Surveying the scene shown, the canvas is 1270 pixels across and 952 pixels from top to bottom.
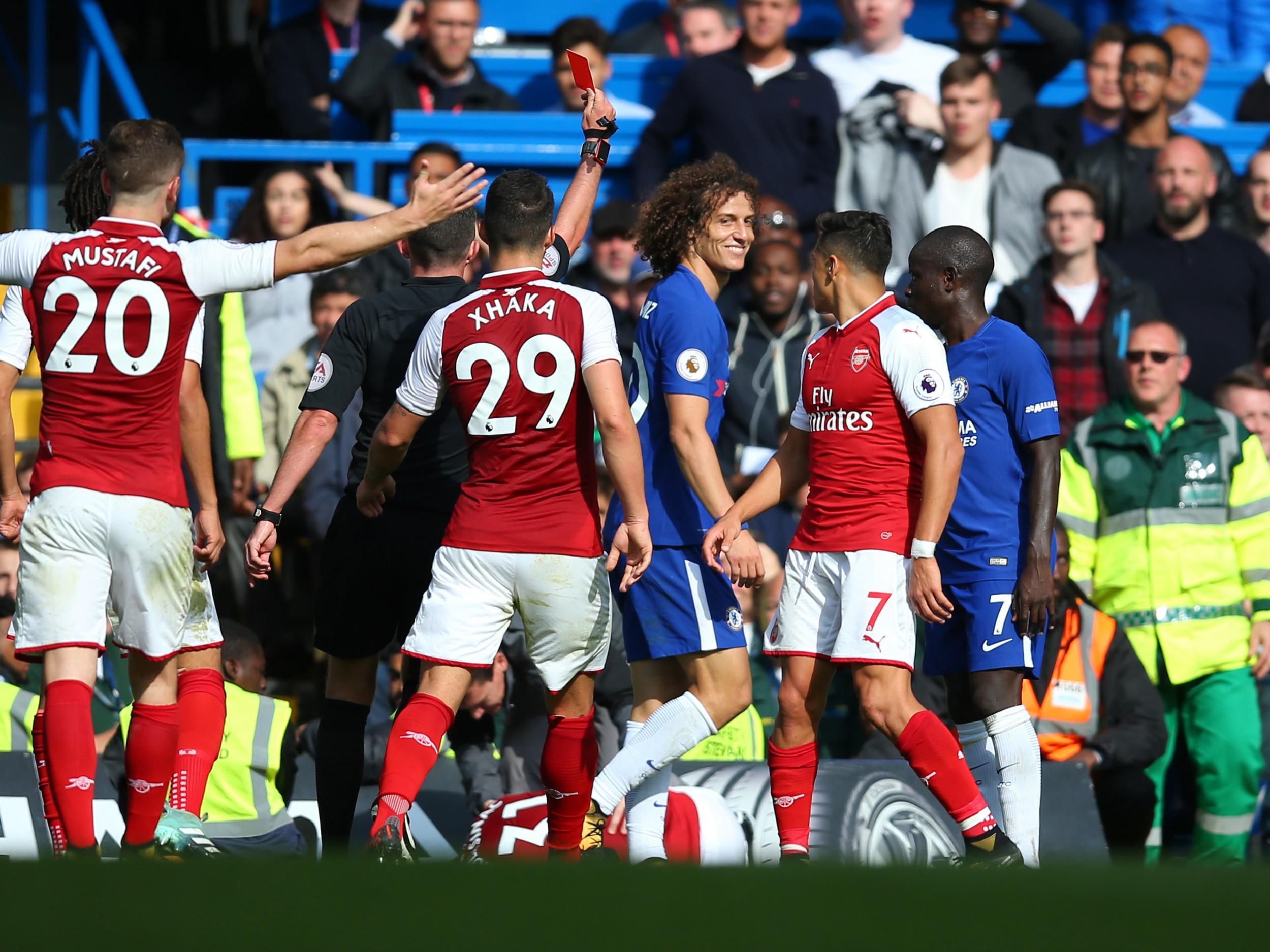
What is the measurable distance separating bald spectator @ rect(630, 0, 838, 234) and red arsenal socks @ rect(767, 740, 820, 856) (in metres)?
4.64

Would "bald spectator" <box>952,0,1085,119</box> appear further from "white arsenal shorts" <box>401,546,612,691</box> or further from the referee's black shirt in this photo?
"white arsenal shorts" <box>401,546,612,691</box>

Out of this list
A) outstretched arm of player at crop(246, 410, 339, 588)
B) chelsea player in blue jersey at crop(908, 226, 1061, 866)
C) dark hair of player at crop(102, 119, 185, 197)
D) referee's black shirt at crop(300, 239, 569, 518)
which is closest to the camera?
dark hair of player at crop(102, 119, 185, 197)

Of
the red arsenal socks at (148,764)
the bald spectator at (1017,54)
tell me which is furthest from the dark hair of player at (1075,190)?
the red arsenal socks at (148,764)

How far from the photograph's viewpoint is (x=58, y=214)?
38.2 ft

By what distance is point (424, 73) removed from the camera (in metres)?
10.3

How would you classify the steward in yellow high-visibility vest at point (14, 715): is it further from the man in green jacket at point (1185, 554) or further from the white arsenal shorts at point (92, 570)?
the man in green jacket at point (1185, 554)

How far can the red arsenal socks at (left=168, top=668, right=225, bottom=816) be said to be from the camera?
5219mm

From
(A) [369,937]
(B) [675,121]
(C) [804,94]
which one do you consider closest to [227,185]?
(B) [675,121]

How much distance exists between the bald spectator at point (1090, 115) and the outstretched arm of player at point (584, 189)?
440 cm

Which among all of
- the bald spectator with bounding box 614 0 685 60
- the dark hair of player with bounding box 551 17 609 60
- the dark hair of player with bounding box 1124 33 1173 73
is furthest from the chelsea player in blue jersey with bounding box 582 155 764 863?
the bald spectator with bounding box 614 0 685 60

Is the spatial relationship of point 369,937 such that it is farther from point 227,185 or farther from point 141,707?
point 227,185

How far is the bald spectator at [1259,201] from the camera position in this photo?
9.30 meters

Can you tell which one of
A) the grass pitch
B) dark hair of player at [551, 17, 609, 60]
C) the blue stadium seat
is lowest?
the grass pitch

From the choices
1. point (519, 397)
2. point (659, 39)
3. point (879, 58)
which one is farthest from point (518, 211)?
point (659, 39)
